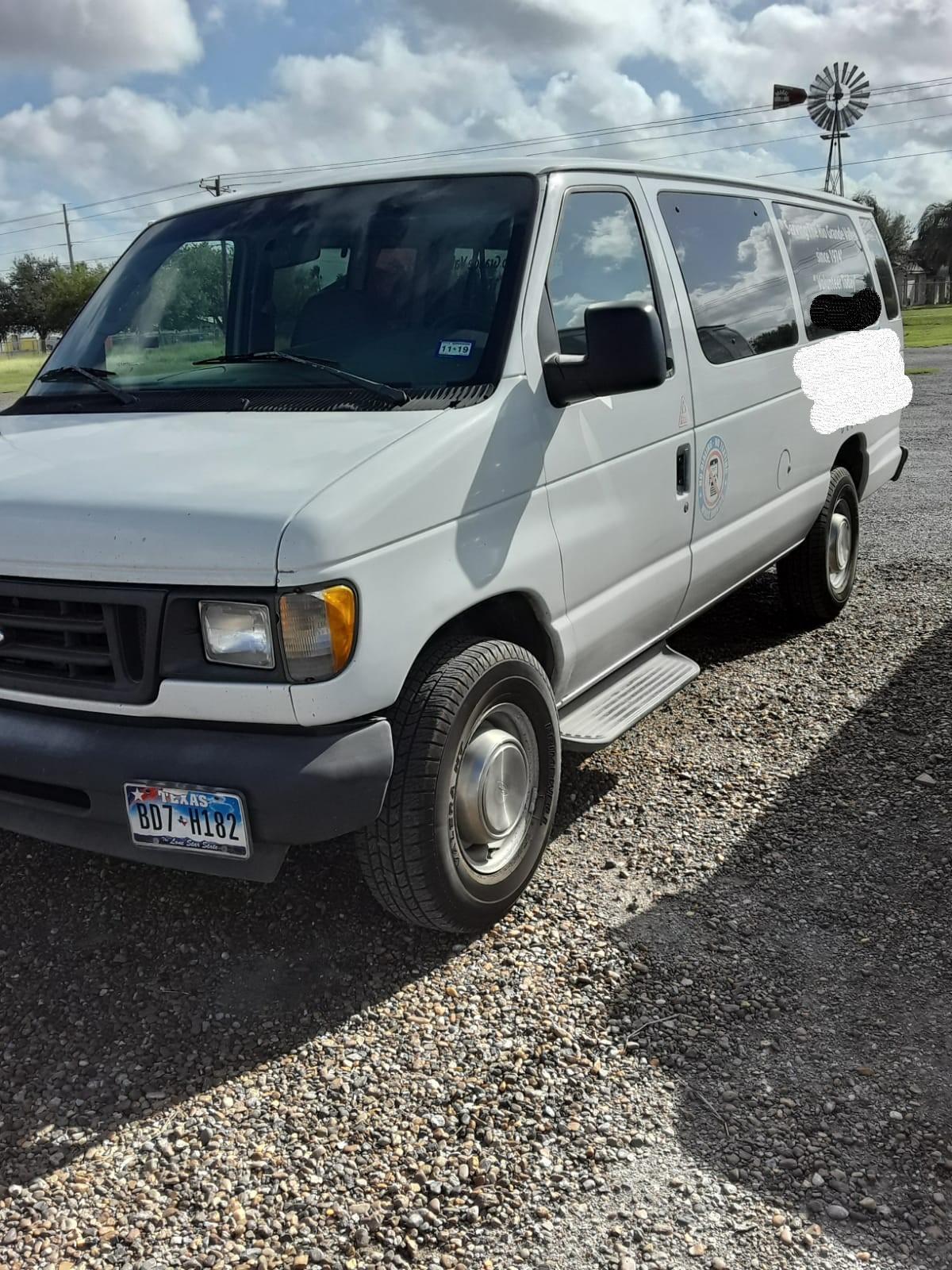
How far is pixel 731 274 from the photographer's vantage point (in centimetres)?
486

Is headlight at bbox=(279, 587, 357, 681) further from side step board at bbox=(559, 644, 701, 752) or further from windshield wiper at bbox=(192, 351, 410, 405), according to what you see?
side step board at bbox=(559, 644, 701, 752)

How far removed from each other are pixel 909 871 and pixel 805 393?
9.26 ft

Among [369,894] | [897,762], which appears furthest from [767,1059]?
[897,762]

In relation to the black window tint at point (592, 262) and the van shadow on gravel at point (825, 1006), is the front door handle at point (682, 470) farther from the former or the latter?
the van shadow on gravel at point (825, 1006)

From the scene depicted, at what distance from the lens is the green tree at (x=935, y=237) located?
81.7 m

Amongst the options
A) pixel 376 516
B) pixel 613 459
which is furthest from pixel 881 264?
pixel 376 516

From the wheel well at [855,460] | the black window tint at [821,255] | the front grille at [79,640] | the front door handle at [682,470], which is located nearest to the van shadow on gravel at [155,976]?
the front grille at [79,640]

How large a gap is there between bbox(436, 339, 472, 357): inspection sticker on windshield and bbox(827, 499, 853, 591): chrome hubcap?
3378 mm

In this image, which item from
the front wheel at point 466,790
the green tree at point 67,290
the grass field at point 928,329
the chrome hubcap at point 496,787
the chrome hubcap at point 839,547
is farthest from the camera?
the green tree at point 67,290

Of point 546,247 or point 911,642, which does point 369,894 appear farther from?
point 911,642

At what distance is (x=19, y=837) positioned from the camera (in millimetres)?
4070

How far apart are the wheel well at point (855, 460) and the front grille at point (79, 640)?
15.2ft

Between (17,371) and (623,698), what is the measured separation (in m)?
61.7

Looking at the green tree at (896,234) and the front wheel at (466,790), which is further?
the green tree at (896,234)
